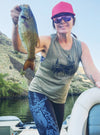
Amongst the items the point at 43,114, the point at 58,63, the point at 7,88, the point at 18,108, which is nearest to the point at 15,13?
the point at 58,63

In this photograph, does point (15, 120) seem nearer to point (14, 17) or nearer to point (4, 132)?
point (4, 132)

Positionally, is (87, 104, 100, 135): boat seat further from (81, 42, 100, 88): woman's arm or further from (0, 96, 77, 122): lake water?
(0, 96, 77, 122): lake water

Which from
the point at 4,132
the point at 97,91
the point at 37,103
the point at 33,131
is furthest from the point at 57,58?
the point at 33,131

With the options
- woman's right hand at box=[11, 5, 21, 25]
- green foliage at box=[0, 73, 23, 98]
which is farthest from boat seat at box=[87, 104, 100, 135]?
green foliage at box=[0, 73, 23, 98]

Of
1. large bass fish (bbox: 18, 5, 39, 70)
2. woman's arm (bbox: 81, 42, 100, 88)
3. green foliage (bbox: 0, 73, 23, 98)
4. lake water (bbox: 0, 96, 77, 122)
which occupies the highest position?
large bass fish (bbox: 18, 5, 39, 70)

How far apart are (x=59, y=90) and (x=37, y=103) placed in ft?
1.25

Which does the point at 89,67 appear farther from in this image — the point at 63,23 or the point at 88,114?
the point at 88,114

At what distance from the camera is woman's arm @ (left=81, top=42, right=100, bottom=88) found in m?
2.36

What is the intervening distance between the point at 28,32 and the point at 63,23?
42 centimetres

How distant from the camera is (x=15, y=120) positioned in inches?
Result: 174

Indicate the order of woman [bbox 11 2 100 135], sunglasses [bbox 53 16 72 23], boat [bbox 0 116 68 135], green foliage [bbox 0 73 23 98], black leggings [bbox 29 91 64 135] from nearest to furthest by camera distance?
1. black leggings [bbox 29 91 64 135]
2. woman [bbox 11 2 100 135]
3. sunglasses [bbox 53 16 72 23]
4. boat [bbox 0 116 68 135]
5. green foliage [bbox 0 73 23 98]

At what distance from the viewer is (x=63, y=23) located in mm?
2533

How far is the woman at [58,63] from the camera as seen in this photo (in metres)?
2.09

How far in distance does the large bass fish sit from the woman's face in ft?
0.93
